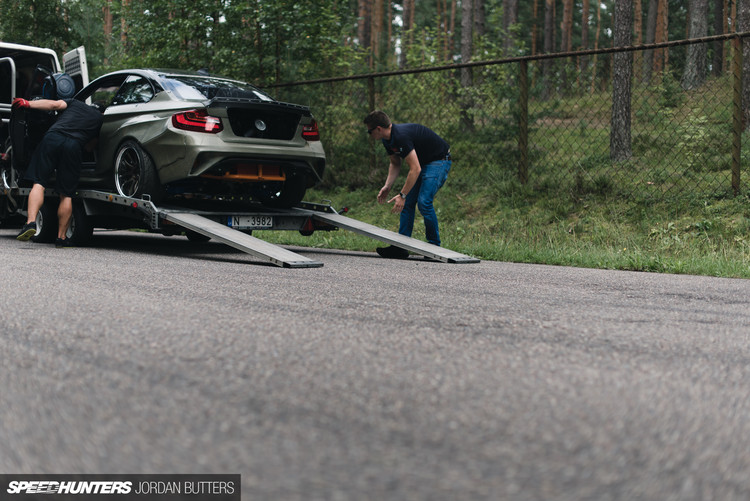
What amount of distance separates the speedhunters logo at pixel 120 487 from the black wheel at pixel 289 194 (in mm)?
7621

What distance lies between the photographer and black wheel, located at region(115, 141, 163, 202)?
8516mm

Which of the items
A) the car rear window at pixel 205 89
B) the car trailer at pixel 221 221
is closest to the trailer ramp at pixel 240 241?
the car trailer at pixel 221 221

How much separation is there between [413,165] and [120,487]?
7.04 m

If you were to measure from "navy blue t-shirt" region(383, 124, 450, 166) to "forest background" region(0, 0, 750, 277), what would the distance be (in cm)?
128

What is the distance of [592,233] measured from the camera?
34.2ft

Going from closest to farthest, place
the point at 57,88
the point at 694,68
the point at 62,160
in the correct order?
the point at 62,160 → the point at 57,88 → the point at 694,68

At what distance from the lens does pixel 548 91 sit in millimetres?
11789

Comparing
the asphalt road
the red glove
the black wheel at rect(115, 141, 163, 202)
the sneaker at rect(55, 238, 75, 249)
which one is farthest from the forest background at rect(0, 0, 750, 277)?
the asphalt road

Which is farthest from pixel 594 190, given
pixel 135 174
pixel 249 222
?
pixel 135 174

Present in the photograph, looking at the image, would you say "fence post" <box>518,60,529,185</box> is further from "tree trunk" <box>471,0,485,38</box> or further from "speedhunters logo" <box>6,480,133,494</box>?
"tree trunk" <box>471,0,485,38</box>

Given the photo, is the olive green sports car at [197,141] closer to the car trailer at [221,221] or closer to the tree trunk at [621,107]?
the car trailer at [221,221]

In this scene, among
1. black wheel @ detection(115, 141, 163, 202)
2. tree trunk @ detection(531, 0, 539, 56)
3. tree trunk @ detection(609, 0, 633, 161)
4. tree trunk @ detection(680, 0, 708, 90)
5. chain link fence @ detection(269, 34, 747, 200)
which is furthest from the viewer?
tree trunk @ detection(531, 0, 539, 56)

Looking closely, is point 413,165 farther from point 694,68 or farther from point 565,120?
point 694,68

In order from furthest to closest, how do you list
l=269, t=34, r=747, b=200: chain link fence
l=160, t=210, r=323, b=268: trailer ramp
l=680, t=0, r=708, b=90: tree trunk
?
1. l=680, t=0, r=708, b=90: tree trunk
2. l=269, t=34, r=747, b=200: chain link fence
3. l=160, t=210, r=323, b=268: trailer ramp
